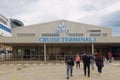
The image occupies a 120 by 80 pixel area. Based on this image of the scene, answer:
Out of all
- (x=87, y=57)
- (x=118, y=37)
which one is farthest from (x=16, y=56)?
(x=87, y=57)

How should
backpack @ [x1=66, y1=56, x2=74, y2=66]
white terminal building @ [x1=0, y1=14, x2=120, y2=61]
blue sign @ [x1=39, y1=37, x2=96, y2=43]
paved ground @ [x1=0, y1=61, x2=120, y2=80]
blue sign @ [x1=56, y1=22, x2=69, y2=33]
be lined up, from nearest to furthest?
backpack @ [x1=66, y1=56, x2=74, y2=66], paved ground @ [x1=0, y1=61, x2=120, y2=80], blue sign @ [x1=39, y1=37, x2=96, y2=43], white terminal building @ [x1=0, y1=14, x2=120, y2=61], blue sign @ [x1=56, y1=22, x2=69, y2=33]

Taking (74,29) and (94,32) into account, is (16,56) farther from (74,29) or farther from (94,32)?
(94,32)

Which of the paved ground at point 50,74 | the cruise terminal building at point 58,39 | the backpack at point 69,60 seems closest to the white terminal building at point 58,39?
the cruise terminal building at point 58,39

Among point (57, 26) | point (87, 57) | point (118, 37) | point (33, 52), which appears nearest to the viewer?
point (87, 57)

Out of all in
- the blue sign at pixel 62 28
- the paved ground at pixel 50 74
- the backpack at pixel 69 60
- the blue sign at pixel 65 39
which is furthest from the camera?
the blue sign at pixel 62 28

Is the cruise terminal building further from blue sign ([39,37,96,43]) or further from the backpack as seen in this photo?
the backpack

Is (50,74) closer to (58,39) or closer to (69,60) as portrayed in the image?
(69,60)

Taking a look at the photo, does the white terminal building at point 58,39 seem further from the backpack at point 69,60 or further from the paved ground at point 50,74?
the backpack at point 69,60

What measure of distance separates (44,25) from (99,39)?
10150 mm

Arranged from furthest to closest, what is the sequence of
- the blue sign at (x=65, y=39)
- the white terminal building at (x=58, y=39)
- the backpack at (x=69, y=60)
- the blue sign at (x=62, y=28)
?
the blue sign at (x=62, y=28) < the white terminal building at (x=58, y=39) < the blue sign at (x=65, y=39) < the backpack at (x=69, y=60)

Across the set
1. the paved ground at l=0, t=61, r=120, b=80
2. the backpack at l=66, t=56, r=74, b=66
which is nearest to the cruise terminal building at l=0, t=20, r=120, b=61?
the paved ground at l=0, t=61, r=120, b=80

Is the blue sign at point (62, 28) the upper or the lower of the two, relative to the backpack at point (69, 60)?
upper

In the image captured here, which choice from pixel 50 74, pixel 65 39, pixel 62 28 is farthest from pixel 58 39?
pixel 50 74

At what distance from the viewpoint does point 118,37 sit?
138 feet
